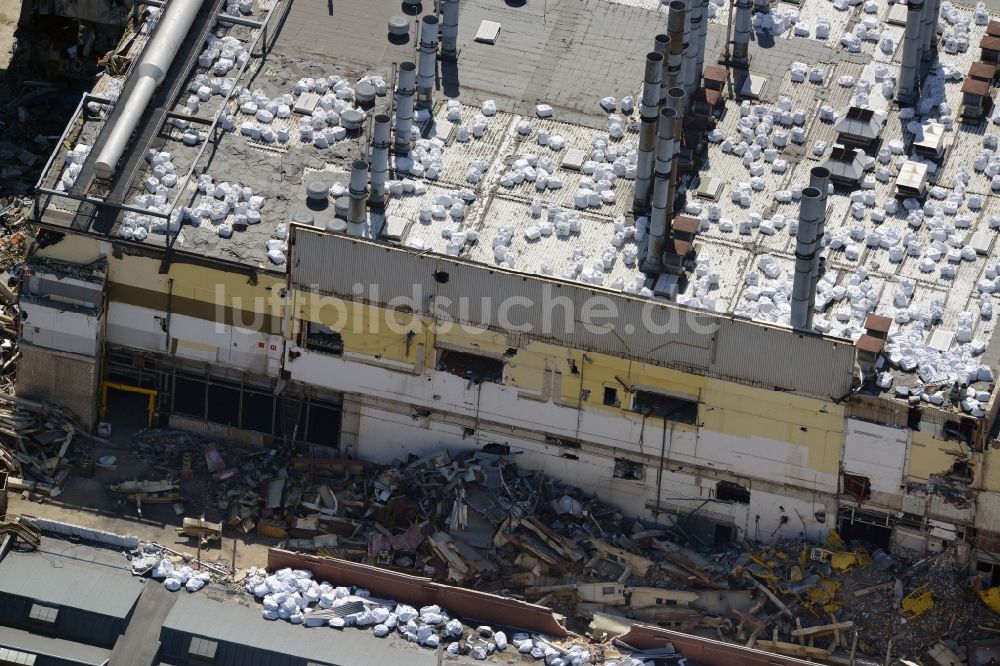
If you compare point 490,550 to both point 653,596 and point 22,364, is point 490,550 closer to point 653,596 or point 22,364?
point 653,596

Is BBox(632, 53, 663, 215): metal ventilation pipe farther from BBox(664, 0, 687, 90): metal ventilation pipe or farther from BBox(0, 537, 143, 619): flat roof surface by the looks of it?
BBox(0, 537, 143, 619): flat roof surface

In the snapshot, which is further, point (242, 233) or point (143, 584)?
point (242, 233)

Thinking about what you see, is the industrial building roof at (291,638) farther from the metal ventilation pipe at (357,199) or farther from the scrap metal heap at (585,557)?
the metal ventilation pipe at (357,199)

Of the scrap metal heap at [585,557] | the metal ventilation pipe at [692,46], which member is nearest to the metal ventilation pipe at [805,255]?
the scrap metal heap at [585,557]

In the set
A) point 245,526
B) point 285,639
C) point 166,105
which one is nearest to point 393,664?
point 285,639

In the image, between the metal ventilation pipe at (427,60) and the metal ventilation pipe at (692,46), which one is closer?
the metal ventilation pipe at (692,46)

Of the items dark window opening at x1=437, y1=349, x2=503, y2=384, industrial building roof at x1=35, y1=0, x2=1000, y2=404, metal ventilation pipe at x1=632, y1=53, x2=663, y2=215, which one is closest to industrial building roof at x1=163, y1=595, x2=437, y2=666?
dark window opening at x1=437, y1=349, x2=503, y2=384
